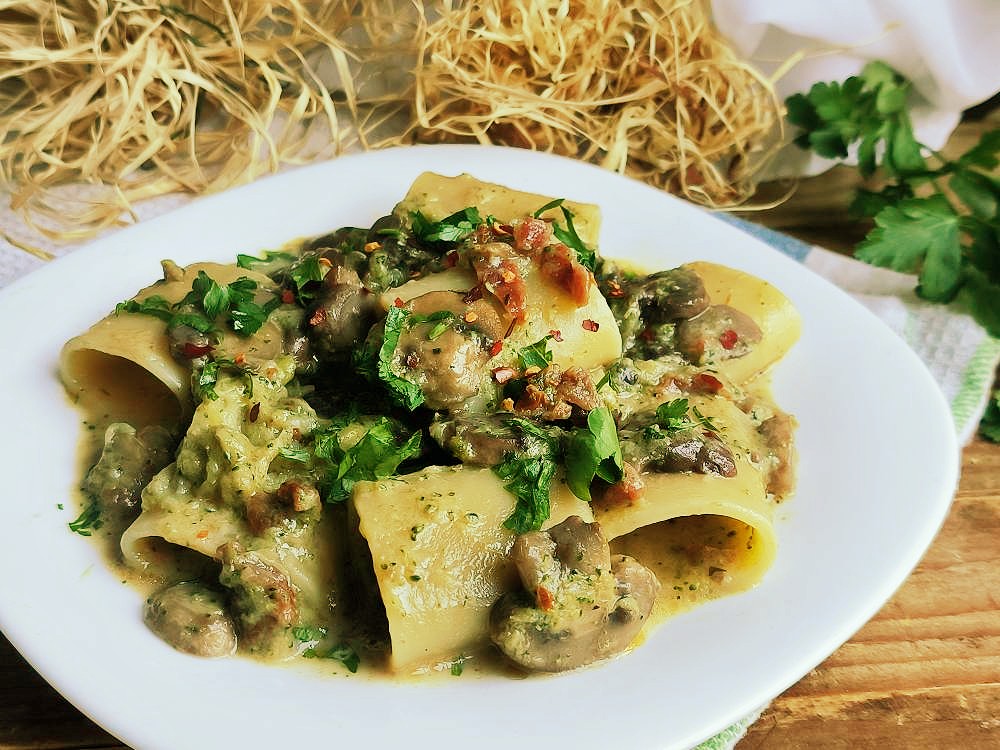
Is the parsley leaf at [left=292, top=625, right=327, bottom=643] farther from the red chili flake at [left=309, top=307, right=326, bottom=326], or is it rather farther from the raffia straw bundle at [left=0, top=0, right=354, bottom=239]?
the raffia straw bundle at [left=0, top=0, right=354, bottom=239]

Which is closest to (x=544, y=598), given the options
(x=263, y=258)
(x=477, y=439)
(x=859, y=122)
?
(x=477, y=439)

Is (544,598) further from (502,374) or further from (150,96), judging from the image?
(150,96)

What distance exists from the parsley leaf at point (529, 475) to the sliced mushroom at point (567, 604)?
66 mm

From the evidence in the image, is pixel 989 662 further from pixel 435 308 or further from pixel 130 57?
pixel 130 57

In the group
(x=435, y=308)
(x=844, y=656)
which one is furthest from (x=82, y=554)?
(x=844, y=656)

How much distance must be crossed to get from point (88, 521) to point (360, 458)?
2.88ft

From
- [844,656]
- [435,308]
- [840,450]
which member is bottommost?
[844,656]

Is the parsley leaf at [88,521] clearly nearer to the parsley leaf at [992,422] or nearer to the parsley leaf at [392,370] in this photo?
the parsley leaf at [392,370]

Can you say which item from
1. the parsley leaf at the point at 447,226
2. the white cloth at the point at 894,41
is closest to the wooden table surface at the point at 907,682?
the parsley leaf at the point at 447,226

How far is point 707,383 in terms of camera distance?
3.79m

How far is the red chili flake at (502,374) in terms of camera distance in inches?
137

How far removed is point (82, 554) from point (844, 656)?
2526mm

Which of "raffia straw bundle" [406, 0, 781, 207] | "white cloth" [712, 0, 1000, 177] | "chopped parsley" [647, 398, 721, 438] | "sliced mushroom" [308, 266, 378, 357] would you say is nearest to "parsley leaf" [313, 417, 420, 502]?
"sliced mushroom" [308, 266, 378, 357]

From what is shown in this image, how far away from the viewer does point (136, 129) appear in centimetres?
580
